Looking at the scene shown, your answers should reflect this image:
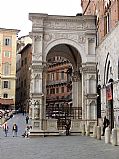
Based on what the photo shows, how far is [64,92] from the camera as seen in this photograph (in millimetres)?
59062

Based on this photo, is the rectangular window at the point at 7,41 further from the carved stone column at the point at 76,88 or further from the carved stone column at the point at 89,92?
the carved stone column at the point at 89,92

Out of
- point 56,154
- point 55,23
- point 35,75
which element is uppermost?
point 55,23

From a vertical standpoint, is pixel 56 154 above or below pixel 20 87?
below

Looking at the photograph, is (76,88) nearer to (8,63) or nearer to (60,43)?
(60,43)

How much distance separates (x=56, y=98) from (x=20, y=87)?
16.3 meters

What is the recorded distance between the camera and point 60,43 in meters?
25.1

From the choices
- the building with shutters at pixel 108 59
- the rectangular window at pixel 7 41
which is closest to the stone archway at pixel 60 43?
the building with shutters at pixel 108 59

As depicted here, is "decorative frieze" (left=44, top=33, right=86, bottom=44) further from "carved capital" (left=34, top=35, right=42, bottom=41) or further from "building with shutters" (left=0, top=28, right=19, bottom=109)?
"building with shutters" (left=0, top=28, right=19, bottom=109)

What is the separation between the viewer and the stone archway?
23.9 m

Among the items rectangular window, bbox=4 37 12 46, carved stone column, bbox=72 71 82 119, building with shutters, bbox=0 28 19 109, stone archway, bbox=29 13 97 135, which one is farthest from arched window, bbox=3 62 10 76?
stone archway, bbox=29 13 97 135

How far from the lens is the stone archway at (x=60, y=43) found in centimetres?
2386

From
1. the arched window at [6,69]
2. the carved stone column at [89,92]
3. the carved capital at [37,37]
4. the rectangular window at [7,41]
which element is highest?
the rectangular window at [7,41]

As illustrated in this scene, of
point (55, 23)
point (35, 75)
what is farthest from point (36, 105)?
point (55, 23)

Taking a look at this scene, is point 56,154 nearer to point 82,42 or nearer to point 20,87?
point 82,42
